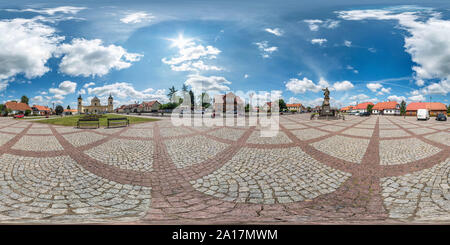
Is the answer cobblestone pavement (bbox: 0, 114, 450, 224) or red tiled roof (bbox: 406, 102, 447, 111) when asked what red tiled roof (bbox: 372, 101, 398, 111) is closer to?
red tiled roof (bbox: 406, 102, 447, 111)

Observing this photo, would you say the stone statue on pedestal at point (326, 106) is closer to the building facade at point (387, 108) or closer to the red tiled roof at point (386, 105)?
the building facade at point (387, 108)

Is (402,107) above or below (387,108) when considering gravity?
above

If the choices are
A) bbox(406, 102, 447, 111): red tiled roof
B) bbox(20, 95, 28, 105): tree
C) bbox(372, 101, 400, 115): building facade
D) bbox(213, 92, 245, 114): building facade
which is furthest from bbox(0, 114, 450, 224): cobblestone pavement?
bbox(20, 95, 28, 105): tree

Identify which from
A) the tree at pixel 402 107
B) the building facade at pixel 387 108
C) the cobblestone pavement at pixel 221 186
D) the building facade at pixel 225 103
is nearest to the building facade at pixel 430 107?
the tree at pixel 402 107

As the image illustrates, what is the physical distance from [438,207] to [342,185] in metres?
1.31

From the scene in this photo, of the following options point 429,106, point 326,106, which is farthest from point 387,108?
point 326,106

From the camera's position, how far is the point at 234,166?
445 cm

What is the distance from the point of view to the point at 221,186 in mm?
3422

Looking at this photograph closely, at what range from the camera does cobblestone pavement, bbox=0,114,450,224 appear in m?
2.55

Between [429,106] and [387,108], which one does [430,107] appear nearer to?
[429,106]

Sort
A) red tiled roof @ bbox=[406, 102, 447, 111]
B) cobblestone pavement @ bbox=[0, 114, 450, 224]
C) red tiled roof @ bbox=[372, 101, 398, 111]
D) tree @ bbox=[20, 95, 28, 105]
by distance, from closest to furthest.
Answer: cobblestone pavement @ bbox=[0, 114, 450, 224] < red tiled roof @ bbox=[406, 102, 447, 111] < tree @ bbox=[20, 95, 28, 105] < red tiled roof @ bbox=[372, 101, 398, 111]
